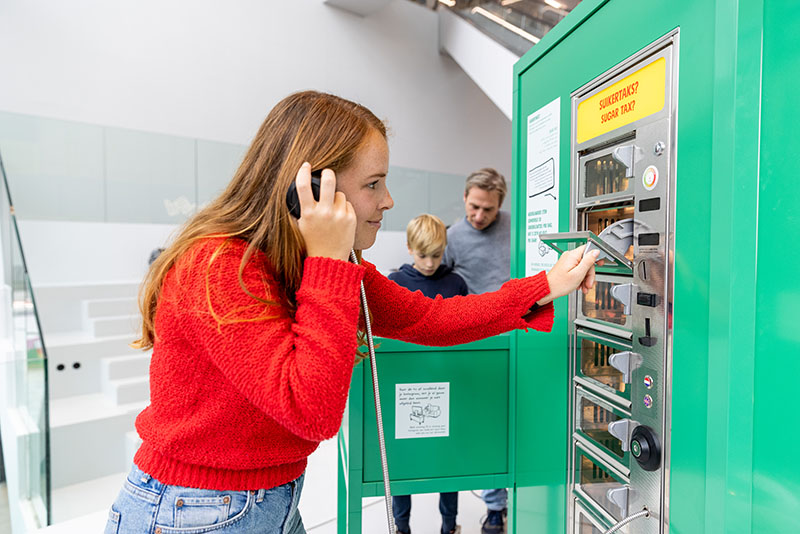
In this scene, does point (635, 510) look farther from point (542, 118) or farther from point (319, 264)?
point (542, 118)

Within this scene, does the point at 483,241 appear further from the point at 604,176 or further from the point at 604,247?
the point at 604,247

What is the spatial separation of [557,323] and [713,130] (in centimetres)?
59

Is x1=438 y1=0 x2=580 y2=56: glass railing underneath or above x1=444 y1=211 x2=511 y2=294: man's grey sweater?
above

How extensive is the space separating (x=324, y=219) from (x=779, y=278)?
613 millimetres

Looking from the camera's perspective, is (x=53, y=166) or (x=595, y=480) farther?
(x=53, y=166)

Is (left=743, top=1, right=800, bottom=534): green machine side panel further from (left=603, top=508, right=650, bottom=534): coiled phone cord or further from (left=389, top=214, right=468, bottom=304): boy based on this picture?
(left=389, top=214, right=468, bottom=304): boy

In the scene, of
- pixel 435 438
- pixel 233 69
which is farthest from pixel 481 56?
pixel 435 438

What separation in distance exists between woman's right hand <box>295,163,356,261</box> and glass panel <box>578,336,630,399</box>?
0.59 metres

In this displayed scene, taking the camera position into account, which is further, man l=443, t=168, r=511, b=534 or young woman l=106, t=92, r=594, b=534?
man l=443, t=168, r=511, b=534

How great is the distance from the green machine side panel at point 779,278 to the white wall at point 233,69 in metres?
5.17

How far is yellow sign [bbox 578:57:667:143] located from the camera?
2.83 feet

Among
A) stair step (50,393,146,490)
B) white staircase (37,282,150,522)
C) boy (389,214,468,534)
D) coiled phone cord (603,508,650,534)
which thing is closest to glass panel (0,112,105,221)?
white staircase (37,282,150,522)

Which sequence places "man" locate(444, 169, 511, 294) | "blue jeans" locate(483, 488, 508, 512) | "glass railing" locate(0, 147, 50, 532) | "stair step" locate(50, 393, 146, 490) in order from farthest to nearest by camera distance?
"stair step" locate(50, 393, 146, 490) → "man" locate(444, 169, 511, 294) → "glass railing" locate(0, 147, 50, 532) → "blue jeans" locate(483, 488, 508, 512)

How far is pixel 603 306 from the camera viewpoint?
1067mm
